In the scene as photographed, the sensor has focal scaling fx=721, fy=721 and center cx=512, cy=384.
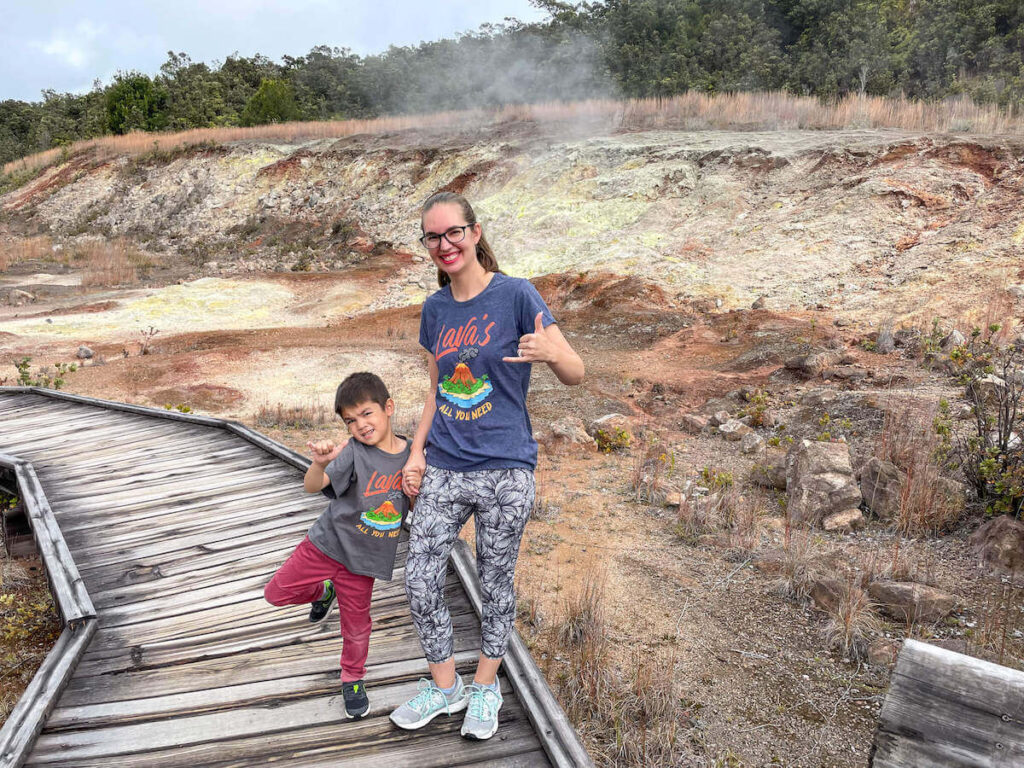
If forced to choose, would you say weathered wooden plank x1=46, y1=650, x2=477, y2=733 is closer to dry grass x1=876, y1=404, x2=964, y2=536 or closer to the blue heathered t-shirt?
the blue heathered t-shirt

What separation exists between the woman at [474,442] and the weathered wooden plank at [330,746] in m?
0.06

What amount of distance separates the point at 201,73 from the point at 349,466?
44054 millimetres

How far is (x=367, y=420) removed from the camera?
239 centimetres

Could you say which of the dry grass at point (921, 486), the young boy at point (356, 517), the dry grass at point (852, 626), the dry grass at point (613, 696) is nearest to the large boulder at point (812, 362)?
the dry grass at point (921, 486)

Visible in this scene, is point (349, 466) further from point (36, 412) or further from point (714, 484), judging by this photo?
point (36, 412)

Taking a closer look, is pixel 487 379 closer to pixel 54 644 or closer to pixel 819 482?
pixel 54 644

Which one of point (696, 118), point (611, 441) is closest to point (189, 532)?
point (611, 441)

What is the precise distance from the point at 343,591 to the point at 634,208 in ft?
53.4

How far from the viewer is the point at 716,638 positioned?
386 centimetres

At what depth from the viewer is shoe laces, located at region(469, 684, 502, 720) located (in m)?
2.38

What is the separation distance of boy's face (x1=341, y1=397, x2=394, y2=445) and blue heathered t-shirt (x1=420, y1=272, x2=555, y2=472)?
229 millimetres

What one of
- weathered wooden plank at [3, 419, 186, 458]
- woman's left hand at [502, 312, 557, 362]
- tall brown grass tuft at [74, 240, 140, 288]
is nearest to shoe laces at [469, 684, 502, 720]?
woman's left hand at [502, 312, 557, 362]

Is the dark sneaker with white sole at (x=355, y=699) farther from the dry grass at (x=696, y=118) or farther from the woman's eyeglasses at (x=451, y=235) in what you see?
the dry grass at (x=696, y=118)

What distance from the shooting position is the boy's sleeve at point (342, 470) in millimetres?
2367
